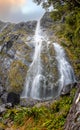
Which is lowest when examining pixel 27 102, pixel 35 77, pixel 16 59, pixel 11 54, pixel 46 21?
pixel 35 77

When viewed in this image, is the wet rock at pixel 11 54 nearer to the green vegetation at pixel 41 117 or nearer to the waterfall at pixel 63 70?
the waterfall at pixel 63 70

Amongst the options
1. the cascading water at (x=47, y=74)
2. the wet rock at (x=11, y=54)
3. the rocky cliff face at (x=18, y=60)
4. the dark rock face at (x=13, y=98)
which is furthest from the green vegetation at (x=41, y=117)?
the wet rock at (x=11, y=54)

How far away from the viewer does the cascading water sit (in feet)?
135

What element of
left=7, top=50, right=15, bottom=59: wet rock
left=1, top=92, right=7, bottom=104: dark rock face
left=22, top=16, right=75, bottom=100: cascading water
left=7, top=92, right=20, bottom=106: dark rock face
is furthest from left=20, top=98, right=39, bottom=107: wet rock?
left=7, top=50, right=15, bottom=59: wet rock

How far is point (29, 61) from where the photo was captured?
Answer: 47906 mm

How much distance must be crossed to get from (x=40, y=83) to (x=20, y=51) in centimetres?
1005

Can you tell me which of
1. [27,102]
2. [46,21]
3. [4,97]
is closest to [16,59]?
[4,97]

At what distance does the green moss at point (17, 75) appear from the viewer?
145ft

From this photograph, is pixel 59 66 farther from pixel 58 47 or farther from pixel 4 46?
pixel 4 46

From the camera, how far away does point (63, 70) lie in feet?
145

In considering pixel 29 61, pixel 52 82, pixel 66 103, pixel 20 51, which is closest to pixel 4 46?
pixel 20 51

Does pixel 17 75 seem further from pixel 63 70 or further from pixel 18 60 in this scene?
pixel 63 70

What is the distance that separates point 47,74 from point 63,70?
262cm

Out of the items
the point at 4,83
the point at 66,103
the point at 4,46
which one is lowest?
the point at 4,83
